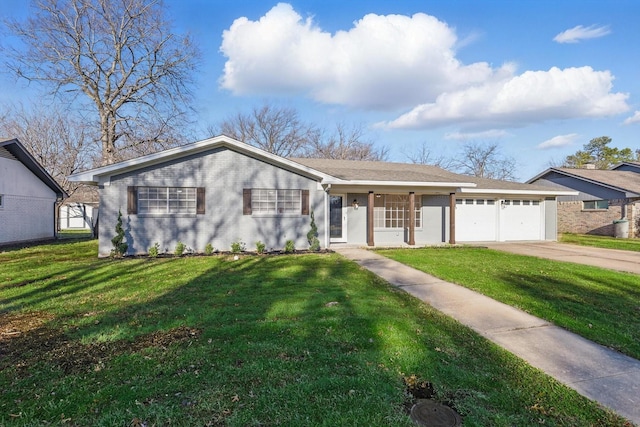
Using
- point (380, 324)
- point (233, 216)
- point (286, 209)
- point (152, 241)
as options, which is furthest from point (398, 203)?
point (380, 324)

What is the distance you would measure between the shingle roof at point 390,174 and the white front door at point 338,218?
109 centimetres

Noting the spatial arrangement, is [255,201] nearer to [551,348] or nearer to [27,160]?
[551,348]

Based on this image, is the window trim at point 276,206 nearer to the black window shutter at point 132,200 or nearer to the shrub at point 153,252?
the shrub at point 153,252

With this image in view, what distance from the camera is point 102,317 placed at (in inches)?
188

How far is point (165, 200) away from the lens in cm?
1135

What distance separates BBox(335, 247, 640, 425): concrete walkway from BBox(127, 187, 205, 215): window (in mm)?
7685

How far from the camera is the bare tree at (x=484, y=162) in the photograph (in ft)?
128

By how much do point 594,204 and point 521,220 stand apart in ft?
25.1

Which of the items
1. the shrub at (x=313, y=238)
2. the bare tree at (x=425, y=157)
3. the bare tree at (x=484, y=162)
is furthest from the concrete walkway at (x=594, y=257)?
the bare tree at (x=484, y=162)

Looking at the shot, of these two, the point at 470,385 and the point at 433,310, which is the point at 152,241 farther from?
the point at 470,385

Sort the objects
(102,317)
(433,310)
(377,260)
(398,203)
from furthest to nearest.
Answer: (398,203)
(377,260)
(433,310)
(102,317)

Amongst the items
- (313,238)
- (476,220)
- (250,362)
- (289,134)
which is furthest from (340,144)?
(250,362)

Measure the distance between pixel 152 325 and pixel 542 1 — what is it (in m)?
13.4

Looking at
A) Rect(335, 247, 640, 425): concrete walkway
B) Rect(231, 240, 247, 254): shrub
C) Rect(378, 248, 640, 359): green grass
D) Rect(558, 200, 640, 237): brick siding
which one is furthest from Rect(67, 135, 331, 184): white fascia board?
Answer: Rect(558, 200, 640, 237): brick siding
